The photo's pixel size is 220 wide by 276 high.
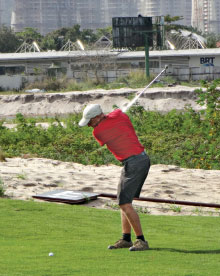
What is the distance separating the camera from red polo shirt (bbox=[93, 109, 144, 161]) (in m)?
6.78

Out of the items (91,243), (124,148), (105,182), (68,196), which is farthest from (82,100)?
(124,148)

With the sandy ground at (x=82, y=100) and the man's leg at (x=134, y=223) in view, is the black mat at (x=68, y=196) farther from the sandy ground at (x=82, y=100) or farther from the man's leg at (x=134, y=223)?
the sandy ground at (x=82, y=100)

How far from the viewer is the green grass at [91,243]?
5848 mm

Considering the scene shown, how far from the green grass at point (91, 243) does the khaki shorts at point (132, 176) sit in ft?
2.04

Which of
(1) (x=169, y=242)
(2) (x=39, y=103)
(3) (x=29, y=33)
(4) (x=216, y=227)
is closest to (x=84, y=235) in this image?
(1) (x=169, y=242)

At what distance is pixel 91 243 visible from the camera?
732 centimetres

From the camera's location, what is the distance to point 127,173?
6.84 metres

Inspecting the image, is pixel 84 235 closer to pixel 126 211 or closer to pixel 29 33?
pixel 126 211

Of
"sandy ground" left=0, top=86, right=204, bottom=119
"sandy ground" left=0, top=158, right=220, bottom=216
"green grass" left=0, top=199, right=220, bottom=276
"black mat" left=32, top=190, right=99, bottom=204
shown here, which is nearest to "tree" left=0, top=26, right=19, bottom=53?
"sandy ground" left=0, top=86, right=204, bottom=119

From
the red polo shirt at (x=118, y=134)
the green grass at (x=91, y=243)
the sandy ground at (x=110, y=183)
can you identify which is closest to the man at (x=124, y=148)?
the red polo shirt at (x=118, y=134)

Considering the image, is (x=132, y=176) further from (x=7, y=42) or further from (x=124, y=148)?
(x=7, y=42)

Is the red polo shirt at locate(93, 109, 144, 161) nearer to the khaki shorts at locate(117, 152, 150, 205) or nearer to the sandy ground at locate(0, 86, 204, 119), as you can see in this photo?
the khaki shorts at locate(117, 152, 150, 205)

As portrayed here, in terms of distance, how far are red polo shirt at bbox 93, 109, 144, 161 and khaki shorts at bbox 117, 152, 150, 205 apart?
0.08 metres

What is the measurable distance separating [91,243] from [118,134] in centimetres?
142
